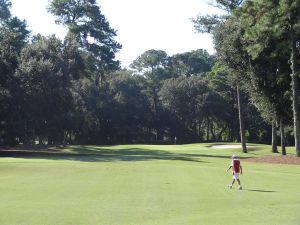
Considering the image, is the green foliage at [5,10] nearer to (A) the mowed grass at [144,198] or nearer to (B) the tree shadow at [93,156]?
(B) the tree shadow at [93,156]

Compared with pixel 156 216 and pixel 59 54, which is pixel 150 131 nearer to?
pixel 59 54

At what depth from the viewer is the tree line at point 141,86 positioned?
4688 cm

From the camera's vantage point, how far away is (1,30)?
5988 cm

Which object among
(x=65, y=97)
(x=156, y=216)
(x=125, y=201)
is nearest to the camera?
(x=156, y=216)

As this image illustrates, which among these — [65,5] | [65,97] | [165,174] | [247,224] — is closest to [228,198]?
[247,224]

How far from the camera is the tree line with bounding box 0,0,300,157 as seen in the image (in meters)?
46.9

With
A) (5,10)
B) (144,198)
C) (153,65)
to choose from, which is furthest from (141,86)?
(144,198)

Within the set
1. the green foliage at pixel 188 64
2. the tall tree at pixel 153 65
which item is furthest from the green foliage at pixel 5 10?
the green foliage at pixel 188 64

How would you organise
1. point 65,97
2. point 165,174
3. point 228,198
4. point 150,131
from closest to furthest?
point 228,198, point 165,174, point 65,97, point 150,131

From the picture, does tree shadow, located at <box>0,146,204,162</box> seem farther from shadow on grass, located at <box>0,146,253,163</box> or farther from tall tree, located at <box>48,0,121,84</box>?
tall tree, located at <box>48,0,121,84</box>

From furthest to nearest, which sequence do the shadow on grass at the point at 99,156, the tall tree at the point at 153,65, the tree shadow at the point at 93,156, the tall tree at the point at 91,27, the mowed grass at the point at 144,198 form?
the tall tree at the point at 153,65, the tall tree at the point at 91,27, the shadow on grass at the point at 99,156, the tree shadow at the point at 93,156, the mowed grass at the point at 144,198

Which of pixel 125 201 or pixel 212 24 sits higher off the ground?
pixel 212 24

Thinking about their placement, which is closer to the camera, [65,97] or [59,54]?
[65,97]

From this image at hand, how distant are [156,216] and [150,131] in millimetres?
92686
